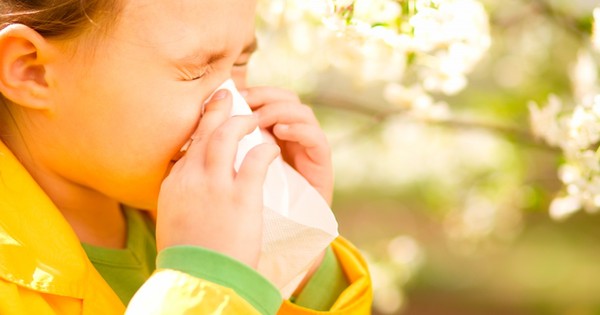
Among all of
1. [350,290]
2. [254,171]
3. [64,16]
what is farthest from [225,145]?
[350,290]

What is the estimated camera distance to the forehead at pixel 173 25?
1.28 m

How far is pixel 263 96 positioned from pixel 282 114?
44mm

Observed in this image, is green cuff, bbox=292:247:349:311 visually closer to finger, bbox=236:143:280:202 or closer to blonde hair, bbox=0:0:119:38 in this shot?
finger, bbox=236:143:280:202

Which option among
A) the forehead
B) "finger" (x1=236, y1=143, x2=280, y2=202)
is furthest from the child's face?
"finger" (x1=236, y1=143, x2=280, y2=202)

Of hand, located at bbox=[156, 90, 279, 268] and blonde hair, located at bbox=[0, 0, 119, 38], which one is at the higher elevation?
blonde hair, located at bbox=[0, 0, 119, 38]

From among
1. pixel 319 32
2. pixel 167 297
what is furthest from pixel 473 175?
pixel 167 297

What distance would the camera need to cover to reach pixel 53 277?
1.25 meters

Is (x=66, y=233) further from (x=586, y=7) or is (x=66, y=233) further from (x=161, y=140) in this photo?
(x=586, y=7)

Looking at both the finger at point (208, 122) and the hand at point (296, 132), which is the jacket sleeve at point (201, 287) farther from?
the hand at point (296, 132)

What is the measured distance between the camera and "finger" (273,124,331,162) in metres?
1.55

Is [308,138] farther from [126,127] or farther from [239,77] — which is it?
[126,127]

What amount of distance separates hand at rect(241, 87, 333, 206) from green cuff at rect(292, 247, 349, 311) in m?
0.12

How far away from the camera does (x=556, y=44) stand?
2.94 metres

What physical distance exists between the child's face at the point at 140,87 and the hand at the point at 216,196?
61mm
